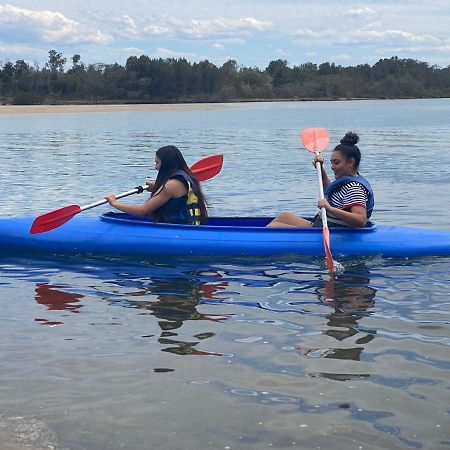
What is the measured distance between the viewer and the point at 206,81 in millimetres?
92375

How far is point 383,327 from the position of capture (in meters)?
5.07

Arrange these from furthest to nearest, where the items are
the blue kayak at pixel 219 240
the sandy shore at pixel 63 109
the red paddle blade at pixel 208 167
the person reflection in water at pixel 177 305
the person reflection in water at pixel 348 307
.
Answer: the sandy shore at pixel 63 109 < the red paddle blade at pixel 208 167 < the blue kayak at pixel 219 240 < the person reflection in water at pixel 177 305 < the person reflection in water at pixel 348 307

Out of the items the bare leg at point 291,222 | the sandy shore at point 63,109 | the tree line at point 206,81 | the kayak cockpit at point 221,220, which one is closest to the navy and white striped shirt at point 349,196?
the bare leg at point 291,222

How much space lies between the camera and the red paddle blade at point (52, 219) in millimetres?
7555

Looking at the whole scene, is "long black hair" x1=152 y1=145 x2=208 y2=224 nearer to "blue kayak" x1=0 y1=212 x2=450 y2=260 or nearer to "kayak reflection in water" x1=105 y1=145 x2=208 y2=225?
"kayak reflection in water" x1=105 y1=145 x2=208 y2=225

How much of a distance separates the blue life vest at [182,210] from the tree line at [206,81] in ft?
235

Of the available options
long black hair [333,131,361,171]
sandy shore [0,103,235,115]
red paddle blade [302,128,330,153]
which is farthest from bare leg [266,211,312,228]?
sandy shore [0,103,235,115]

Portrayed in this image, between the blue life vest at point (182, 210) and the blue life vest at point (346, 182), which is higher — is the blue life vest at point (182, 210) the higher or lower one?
the lower one

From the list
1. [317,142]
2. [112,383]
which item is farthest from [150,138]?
[112,383]

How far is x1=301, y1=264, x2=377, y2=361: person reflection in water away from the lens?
15.1 feet

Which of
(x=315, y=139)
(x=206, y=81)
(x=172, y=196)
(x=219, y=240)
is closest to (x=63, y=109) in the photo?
(x=206, y=81)

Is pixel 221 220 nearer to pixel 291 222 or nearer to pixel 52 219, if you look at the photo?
pixel 291 222

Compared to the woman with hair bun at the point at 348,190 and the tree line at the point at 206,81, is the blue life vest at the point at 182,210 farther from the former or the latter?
the tree line at the point at 206,81

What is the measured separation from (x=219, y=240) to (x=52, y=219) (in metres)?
1.64
